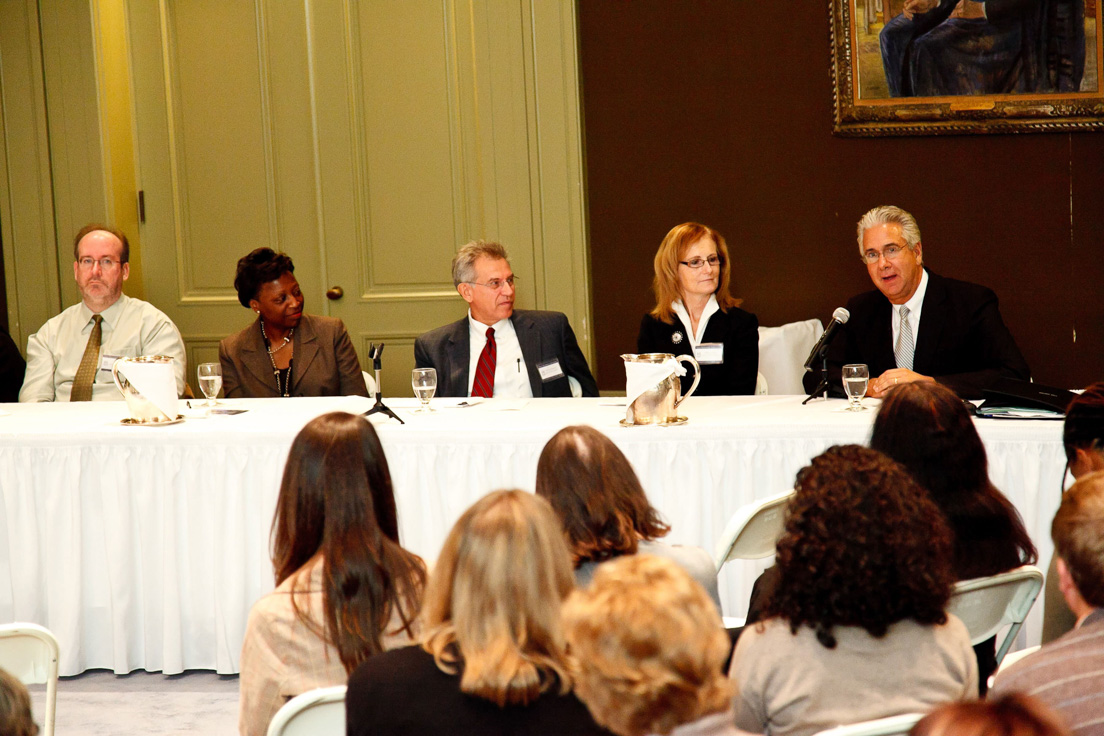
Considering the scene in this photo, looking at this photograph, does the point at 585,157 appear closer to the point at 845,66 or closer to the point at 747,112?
the point at 747,112

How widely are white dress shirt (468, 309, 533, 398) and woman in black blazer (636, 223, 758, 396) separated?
47 centimetres

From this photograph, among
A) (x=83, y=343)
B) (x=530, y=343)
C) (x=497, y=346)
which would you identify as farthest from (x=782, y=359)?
(x=83, y=343)

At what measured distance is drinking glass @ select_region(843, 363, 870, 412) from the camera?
306 centimetres

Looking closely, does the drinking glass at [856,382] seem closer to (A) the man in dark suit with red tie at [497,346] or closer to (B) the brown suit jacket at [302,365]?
(A) the man in dark suit with red tie at [497,346]

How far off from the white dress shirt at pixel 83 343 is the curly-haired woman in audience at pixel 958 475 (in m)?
3.13

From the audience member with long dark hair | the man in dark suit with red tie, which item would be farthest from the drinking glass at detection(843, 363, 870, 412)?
the man in dark suit with red tie

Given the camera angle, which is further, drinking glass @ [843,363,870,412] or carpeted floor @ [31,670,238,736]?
drinking glass @ [843,363,870,412]

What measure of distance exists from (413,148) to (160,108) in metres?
1.27

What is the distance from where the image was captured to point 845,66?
4.72m

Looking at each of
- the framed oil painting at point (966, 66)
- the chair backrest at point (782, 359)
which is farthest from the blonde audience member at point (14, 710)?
the framed oil painting at point (966, 66)

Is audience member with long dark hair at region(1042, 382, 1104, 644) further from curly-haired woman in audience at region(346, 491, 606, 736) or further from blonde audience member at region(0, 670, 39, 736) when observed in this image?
blonde audience member at region(0, 670, 39, 736)

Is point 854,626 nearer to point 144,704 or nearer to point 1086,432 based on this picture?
point 1086,432

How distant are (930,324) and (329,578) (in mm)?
2732

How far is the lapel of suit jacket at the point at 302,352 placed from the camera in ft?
13.8
